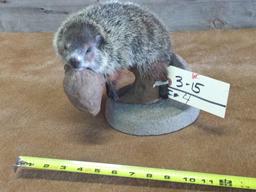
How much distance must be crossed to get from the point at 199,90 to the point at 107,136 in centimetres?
21

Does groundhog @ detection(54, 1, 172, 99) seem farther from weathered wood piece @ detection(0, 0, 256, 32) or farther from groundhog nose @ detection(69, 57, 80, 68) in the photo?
weathered wood piece @ detection(0, 0, 256, 32)

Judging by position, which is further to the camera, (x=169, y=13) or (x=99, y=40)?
(x=169, y=13)

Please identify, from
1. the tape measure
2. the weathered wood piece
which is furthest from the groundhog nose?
the weathered wood piece

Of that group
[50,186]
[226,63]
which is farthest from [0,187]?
[226,63]

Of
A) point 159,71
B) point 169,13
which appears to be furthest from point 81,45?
point 169,13

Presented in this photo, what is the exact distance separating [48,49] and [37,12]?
0.24 m

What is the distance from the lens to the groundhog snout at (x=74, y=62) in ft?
2.39

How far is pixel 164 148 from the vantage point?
80cm

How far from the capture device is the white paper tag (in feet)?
2.63

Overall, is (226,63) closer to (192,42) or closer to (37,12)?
(192,42)

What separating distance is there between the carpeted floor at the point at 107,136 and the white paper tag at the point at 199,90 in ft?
0.20

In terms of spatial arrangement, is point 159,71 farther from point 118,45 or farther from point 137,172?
point 137,172

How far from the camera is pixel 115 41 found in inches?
31.1

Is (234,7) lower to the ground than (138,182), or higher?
higher
